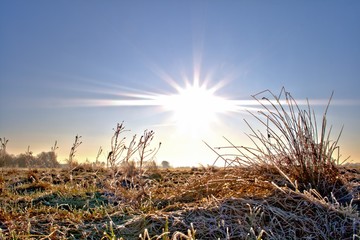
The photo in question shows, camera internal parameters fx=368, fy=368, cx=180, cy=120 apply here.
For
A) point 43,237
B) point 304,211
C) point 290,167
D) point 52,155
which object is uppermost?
point 52,155

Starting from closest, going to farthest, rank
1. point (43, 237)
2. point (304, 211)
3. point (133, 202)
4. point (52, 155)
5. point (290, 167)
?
point (43, 237) → point (304, 211) → point (290, 167) → point (133, 202) → point (52, 155)

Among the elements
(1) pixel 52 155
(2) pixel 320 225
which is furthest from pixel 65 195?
(1) pixel 52 155

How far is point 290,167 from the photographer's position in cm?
399

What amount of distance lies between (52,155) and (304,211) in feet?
31.4

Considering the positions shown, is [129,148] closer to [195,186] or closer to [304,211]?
[195,186]

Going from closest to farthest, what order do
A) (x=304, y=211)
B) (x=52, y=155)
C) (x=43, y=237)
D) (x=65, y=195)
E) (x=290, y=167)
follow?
(x=43, y=237) < (x=304, y=211) < (x=290, y=167) < (x=65, y=195) < (x=52, y=155)

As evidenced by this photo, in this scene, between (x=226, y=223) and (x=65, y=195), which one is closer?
(x=226, y=223)

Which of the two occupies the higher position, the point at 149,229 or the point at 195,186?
the point at 195,186

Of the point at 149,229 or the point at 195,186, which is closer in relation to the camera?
the point at 149,229

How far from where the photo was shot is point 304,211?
9.91 feet

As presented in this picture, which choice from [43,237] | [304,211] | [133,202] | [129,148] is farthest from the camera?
[129,148]

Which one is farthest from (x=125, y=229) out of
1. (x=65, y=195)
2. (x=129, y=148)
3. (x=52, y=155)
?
(x=52, y=155)

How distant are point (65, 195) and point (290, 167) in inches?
143

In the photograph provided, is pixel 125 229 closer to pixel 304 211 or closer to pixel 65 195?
pixel 304 211
